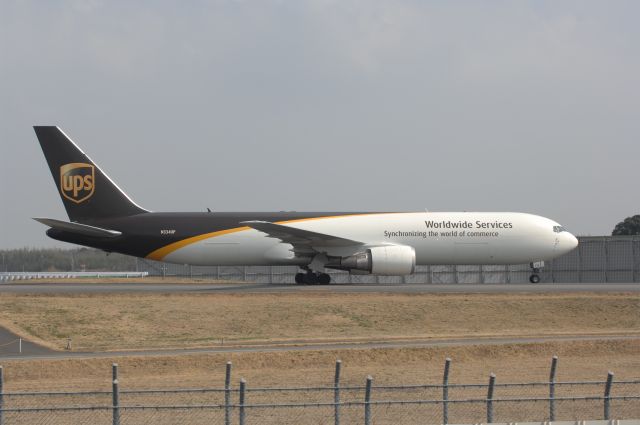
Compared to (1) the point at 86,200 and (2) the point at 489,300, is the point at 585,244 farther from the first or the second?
(1) the point at 86,200

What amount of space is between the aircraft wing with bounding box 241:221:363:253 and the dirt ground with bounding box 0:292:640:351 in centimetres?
570

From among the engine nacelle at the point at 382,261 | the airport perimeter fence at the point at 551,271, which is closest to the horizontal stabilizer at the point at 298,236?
the engine nacelle at the point at 382,261

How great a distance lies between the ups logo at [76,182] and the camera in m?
47.9

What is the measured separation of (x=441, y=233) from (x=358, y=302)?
11811 mm

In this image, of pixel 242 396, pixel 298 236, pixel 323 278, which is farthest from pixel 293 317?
pixel 242 396

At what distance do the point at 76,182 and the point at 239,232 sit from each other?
9.26m

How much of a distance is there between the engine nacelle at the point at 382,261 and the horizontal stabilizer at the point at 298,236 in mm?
1242

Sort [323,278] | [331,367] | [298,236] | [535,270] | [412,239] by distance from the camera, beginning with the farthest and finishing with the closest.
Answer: [535,270] < [323,278] < [412,239] < [298,236] < [331,367]

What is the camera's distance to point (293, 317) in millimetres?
34906

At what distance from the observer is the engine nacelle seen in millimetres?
45406

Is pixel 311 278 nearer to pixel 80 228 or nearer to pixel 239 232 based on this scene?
pixel 239 232

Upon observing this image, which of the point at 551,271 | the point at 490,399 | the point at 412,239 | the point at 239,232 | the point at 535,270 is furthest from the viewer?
the point at 551,271

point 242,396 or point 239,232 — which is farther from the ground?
point 239,232

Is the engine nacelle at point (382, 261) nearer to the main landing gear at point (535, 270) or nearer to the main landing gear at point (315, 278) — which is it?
the main landing gear at point (315, 278)
